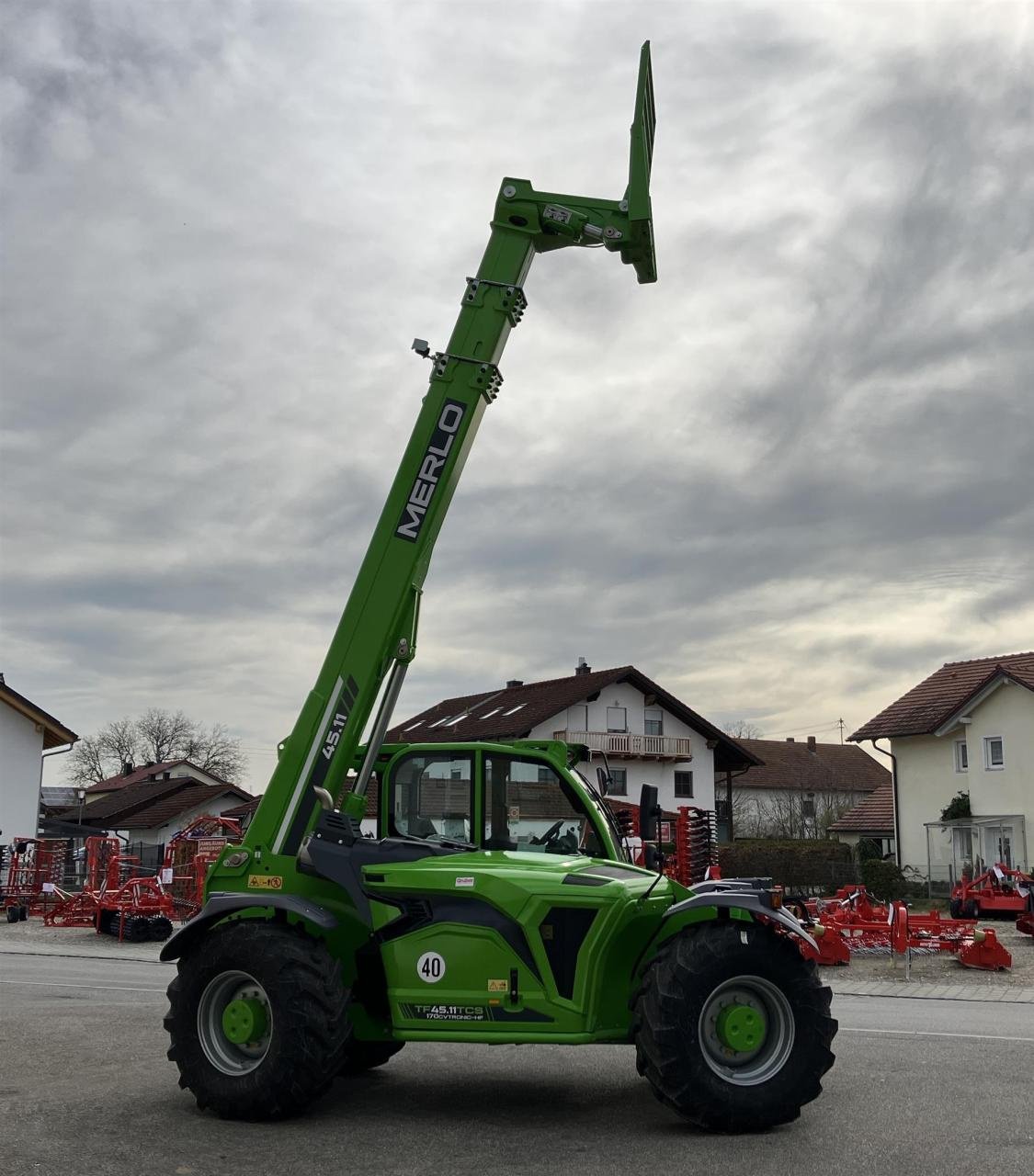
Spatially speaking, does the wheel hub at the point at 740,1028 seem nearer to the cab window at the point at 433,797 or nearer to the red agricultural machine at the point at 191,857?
the cab window at the point at 433,797

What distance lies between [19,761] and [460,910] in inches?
1541

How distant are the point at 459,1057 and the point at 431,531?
426cm

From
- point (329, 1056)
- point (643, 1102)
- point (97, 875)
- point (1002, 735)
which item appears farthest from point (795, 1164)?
point (1002, 735)

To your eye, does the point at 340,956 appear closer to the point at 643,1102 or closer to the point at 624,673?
the point at 643,1102

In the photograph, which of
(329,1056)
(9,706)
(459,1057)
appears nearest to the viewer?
(329,1056)

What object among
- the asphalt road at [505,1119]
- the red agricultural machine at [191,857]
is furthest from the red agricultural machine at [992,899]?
the asphalt road at [505,1119]

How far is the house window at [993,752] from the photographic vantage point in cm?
4331

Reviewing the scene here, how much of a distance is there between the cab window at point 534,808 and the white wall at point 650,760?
47350 millimetres

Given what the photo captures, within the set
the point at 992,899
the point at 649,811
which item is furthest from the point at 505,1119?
the point at 992,899

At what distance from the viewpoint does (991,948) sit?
1922cm

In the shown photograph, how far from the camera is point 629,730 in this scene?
189 feet

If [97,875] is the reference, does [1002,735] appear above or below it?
above

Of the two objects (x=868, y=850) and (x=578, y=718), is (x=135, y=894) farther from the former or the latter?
(x=578, y=718)

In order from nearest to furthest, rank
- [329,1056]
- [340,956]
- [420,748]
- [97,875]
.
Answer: [329,1056], [340,956], [420,748], [97,875]
